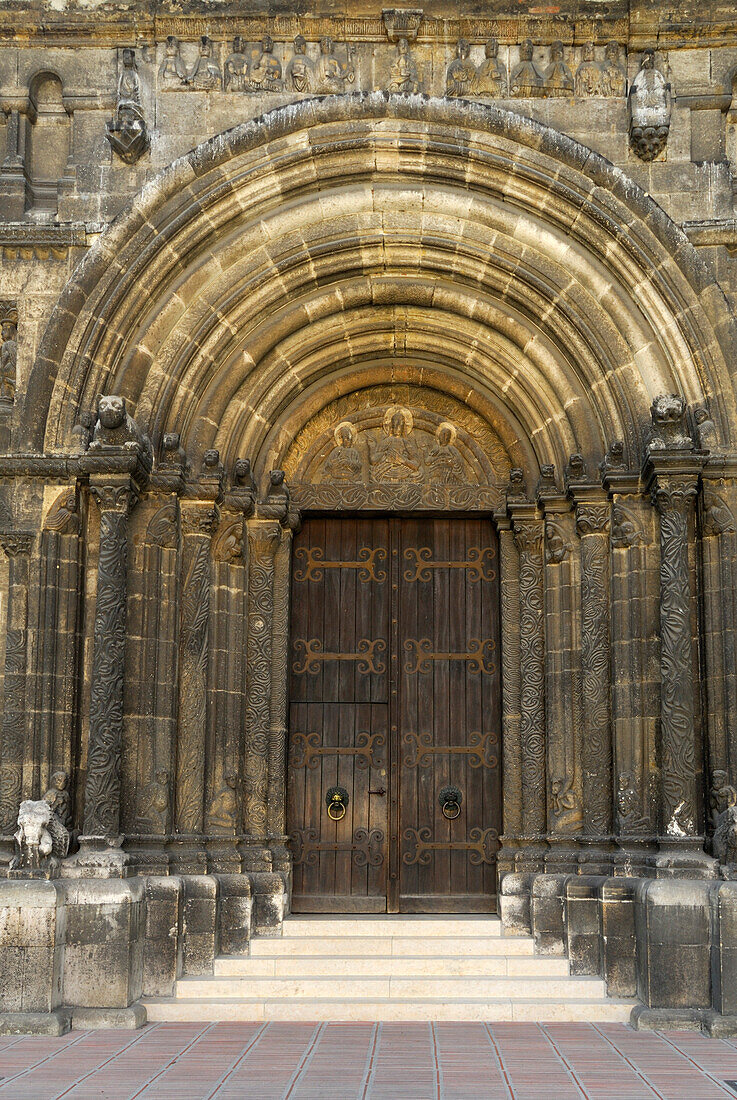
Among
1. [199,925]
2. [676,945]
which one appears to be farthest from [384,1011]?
[676,945]

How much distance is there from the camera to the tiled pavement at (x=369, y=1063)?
6.26 metres

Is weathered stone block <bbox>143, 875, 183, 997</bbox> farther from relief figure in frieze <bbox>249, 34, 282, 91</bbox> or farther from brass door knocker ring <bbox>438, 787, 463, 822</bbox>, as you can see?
relief figure in frieze <bbox>249, 34, 282, 91</bbox>

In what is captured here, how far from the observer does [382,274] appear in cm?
964

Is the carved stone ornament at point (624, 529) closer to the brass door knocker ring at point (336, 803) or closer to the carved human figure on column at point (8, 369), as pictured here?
the brass door knocker ring at point (336, 803)

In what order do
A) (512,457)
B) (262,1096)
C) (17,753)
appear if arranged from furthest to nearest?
(512,457), (17,753), (262,1096)

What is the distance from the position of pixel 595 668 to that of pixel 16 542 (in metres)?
4.19

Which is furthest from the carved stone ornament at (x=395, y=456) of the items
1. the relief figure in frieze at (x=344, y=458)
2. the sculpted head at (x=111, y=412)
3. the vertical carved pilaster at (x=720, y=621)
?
the vertical carved pilaster at (x=720, y=621)

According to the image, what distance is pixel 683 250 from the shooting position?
29.7ft

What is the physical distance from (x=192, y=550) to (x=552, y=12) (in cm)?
483

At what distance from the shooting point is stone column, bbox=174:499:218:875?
8.85 metres

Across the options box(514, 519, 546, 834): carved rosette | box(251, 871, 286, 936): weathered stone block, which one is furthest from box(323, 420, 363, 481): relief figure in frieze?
box(251, 871, 286, 936): weathered stone block

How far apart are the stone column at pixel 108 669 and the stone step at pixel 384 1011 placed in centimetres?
121

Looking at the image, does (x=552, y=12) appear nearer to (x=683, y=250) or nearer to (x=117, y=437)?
(x=683, y=250)

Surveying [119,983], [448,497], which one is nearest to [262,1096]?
[119,983]
